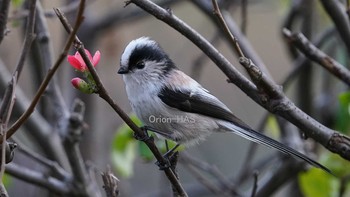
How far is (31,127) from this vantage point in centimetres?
292

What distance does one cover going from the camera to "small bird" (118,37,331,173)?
227 centimetres

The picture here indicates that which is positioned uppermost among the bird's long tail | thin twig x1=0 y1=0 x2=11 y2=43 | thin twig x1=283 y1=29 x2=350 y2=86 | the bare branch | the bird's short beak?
thin twig x1=0 y1=0 x2=11 y2=43

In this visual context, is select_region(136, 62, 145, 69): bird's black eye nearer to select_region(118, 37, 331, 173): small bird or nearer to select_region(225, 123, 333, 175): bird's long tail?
select_region(118, 37, 331, 173): small bird

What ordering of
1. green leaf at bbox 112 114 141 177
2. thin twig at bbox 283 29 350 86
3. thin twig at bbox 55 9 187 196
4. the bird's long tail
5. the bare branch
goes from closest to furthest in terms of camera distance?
1. thin twig at bbox 55 9 187 196
2. the bird's long tail
3. thin twig at bbox 283 29 350 86
4. the bare branch
5. green leaf at bbox 112 114 141 177

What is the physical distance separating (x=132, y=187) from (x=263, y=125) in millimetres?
2711

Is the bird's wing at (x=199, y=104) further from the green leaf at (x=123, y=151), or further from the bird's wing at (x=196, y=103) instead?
the green leaf at (x=123, y=151)

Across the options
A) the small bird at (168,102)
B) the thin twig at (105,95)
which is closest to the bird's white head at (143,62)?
the small bird at (168,102)

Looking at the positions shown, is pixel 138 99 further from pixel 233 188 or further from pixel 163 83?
pixel 233 188

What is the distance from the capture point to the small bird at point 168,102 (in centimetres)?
227

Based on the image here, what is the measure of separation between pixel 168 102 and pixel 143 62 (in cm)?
18

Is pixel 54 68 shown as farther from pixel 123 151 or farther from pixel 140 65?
pixel 123 151

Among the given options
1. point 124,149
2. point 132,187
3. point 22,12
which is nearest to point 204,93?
point 124,149

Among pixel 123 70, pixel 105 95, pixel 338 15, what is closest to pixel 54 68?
pixel 105 95

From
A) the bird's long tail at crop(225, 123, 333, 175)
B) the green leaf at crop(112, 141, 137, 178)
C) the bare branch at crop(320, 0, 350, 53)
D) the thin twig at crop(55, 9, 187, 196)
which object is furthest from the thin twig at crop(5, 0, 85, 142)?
the bare branch at crop(320, 0, 350, 53)
